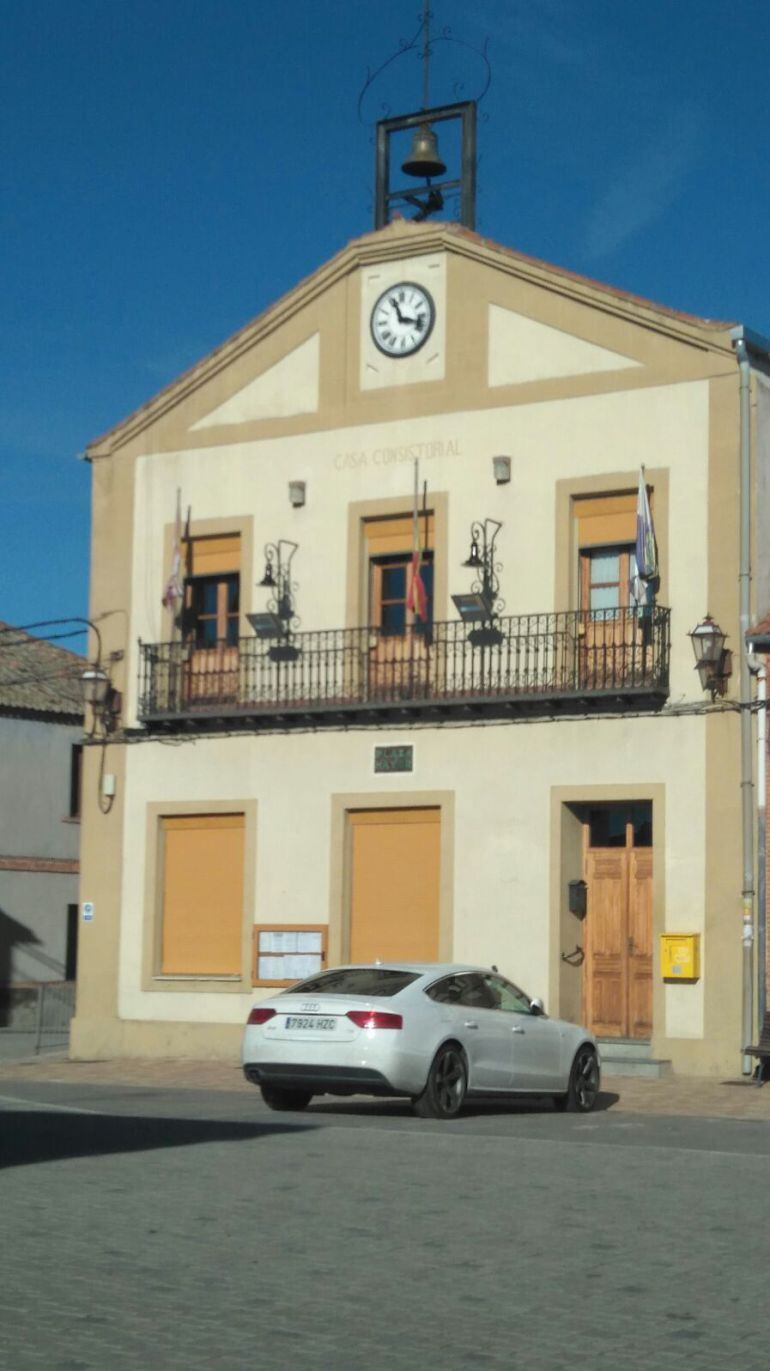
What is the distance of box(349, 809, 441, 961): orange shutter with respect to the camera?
86.4 feet

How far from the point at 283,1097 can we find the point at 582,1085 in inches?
119

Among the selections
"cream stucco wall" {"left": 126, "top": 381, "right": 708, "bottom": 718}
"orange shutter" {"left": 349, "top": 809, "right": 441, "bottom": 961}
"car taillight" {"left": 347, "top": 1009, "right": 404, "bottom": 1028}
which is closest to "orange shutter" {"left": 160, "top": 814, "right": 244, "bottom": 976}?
"orange shutter" {"left": 349, "top": 809, "right": 441, "bottom": 961}

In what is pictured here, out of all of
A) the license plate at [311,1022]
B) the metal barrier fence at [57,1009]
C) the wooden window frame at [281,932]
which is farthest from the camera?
the metal barrier fence at [57,1009]

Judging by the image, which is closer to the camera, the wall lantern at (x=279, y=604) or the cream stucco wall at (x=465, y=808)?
the cream stucco wall at (x=465, y=808)

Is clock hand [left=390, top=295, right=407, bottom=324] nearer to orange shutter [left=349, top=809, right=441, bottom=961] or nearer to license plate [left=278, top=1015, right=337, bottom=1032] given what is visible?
orange shutter [left=349, top=809, right=441, bottom=961]

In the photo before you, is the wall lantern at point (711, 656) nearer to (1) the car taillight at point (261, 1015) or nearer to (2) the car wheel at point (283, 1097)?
(2) the car wheel at point (283, 1097)

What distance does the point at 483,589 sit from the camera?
26.1m


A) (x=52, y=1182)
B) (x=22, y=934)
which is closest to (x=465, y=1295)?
(x=52, y=1182)

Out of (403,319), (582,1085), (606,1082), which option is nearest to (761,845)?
(606,1082)

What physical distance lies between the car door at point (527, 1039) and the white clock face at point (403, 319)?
10944 mm

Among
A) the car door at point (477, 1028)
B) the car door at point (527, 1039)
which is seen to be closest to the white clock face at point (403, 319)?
the car door at point (527, 1039)

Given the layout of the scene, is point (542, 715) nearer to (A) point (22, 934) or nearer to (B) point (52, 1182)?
(B) point (52, 1182)

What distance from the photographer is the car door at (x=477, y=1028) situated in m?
18.0

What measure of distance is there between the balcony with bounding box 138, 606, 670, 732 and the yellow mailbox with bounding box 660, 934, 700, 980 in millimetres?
2764
